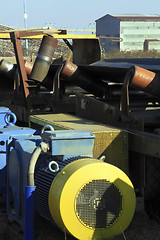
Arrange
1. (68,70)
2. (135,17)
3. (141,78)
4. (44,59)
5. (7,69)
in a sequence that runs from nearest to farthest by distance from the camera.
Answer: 1. (141,78)
2. (68,70)
3. (44,59)
4. (7,69)
5. (135,17)

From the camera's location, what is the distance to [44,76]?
28.8 feet

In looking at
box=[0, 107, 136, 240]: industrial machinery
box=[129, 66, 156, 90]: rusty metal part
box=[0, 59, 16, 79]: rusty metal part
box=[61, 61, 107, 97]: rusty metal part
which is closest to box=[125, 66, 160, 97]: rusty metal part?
box=[129, 66, 156, 90]: rusty metal part

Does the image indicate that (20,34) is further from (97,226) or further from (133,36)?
(133,36)

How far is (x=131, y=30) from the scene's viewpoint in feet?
184

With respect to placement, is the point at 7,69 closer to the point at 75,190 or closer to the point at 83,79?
the point at 83,79

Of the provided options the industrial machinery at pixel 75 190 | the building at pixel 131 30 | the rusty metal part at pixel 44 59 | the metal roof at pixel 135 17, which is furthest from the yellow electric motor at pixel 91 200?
the metal roof at pixel 135 17

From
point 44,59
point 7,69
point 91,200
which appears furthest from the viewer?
point 7,69

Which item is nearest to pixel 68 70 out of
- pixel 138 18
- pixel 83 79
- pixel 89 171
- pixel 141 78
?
pixel 83 79

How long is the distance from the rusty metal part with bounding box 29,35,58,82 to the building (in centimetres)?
4567

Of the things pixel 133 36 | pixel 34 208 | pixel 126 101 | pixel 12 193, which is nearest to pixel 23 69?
pixel 126 101

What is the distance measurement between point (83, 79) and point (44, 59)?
3.00 feet

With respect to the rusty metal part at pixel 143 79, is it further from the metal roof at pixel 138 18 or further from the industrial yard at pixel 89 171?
the metal roof at pixel 138 18

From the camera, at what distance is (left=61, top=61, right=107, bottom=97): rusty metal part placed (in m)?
7.97

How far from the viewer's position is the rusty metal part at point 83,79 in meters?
7.97
